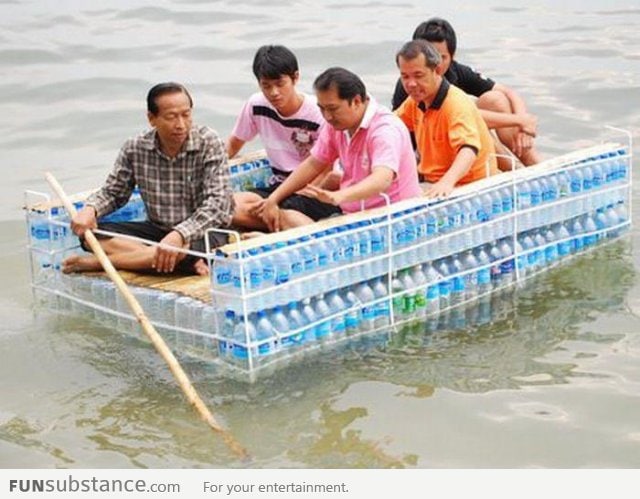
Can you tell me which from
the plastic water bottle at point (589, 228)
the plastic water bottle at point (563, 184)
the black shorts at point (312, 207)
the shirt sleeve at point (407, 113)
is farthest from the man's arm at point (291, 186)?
the plastic water bottle at point (589, 228)

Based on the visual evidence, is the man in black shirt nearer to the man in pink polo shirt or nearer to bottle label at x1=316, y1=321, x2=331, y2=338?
the man in pink polo shirt

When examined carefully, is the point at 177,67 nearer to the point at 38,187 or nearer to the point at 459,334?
the point at 38,187

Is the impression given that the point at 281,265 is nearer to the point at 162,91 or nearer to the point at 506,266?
the point at 162,91

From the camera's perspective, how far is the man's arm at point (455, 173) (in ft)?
23.1

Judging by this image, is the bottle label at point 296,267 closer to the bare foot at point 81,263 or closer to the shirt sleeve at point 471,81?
the bare foot at point 81,263

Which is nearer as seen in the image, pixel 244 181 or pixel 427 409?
pixel 427 409

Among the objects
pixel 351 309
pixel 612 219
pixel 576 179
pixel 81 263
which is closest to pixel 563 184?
pixel 576 179

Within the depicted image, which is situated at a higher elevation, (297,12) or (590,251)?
(297,12)

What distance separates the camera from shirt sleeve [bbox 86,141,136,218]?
23.7 feet

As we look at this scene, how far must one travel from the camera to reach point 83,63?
1431cm

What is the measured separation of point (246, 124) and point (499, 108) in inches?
62.0

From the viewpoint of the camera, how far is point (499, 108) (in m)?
8.41

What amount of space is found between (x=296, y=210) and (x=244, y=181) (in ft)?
3.18

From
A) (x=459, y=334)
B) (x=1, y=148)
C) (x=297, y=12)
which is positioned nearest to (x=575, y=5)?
(x=297, y=12)
